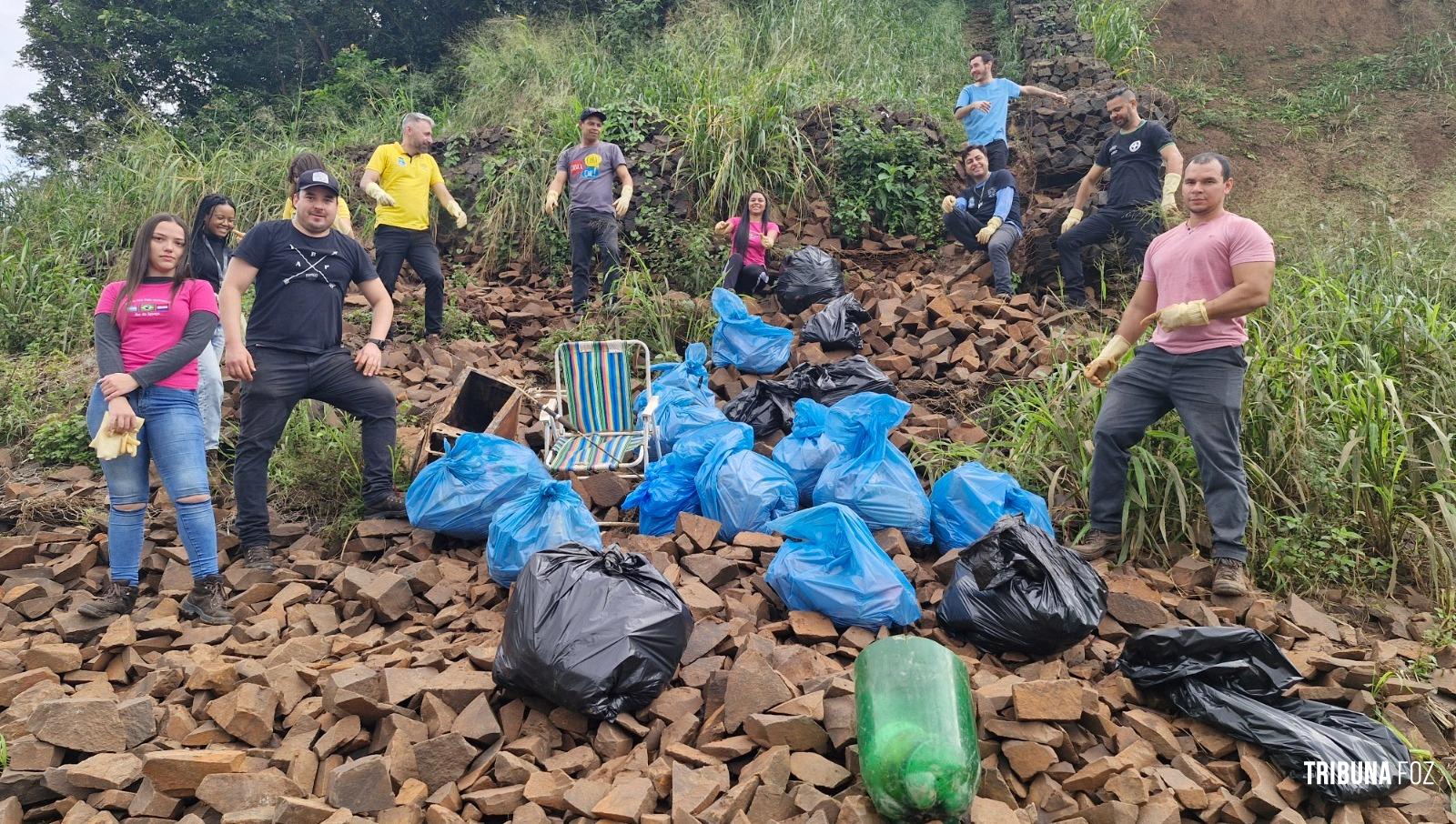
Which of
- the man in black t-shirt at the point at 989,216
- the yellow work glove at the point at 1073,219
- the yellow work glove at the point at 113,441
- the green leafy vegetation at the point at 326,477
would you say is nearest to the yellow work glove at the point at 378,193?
the green leafy vegetation at the point at 326,477

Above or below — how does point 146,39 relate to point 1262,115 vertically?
above

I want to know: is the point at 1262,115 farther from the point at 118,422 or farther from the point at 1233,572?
the point at 118,422

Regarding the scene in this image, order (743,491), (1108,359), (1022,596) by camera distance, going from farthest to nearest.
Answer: (1108,359), (743,491), (1022,596)

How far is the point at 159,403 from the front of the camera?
11.8 feet

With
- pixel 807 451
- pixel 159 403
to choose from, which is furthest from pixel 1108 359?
pixel 159 403

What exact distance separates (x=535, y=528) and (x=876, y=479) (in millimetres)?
1421

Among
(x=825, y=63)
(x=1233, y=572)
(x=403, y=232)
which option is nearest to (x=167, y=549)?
(x=403, y=232)

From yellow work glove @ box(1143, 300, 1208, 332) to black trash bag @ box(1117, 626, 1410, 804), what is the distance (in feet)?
4.08

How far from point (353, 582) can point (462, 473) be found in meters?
0.64

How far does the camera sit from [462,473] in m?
4.04

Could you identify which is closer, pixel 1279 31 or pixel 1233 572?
pixel 1233 572

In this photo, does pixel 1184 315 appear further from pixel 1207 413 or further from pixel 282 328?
pixel 282 328

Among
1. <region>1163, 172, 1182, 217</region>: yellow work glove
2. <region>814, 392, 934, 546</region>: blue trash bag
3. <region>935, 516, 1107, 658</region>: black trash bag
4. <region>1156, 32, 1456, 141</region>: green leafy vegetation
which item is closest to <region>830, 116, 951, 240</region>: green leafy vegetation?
<region>1163, 172, 1182, 217</region>: yellow work glove

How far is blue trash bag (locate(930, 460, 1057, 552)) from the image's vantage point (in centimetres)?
382
